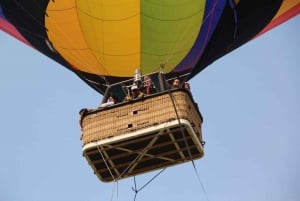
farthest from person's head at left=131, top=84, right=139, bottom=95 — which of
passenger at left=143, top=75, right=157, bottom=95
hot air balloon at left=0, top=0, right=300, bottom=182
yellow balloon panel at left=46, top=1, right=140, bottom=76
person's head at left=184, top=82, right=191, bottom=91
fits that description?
yellow balloon panel at left=46, top=1, right=140, bottom=76

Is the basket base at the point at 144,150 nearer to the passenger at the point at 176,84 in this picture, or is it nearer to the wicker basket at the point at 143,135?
the wicker basket at the point at 143,135

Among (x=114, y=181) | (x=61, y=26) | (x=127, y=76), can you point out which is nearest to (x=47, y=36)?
(x=61, y=26)

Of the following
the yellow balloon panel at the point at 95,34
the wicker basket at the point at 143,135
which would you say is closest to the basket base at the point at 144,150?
the wicker basket at the point at 143,135

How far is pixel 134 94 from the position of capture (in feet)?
Result: 43.9

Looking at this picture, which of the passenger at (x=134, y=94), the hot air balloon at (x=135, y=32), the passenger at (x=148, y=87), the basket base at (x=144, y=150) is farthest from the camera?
the hot air balloon at (x=135, y=32)

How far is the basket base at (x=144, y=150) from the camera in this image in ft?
42.1

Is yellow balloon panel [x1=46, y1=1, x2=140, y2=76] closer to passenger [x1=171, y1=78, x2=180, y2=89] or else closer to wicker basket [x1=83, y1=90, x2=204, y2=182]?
passenger [x1=171, y1=78, x2=180, y2=89]

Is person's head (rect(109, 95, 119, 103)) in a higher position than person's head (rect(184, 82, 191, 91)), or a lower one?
higher

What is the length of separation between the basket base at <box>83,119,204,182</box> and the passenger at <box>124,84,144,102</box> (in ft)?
1.80

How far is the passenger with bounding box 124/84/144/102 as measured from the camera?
521 inches

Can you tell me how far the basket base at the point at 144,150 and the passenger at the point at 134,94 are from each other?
→ 21.6 inches

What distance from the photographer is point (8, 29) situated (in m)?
15.4

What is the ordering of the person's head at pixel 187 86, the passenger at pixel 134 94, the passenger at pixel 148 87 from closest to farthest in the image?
the passenger at pixel 134 94, the person's head at pixel 187 86, the passenger at pixel 148 87

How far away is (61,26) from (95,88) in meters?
0.99
